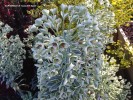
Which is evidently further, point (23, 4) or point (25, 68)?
point (23, 4)

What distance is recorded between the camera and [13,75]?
A: 2578 millimetres

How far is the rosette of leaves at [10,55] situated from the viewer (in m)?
2.43

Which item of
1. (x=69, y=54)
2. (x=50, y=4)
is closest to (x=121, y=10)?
(x=50, y=4)

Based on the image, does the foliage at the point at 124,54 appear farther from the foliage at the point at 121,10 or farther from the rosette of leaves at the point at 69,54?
the rosette of leaves at the point at 69,54

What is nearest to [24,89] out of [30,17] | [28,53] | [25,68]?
[25,68]

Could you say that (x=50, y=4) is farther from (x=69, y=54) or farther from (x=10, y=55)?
(x=69, y=54)

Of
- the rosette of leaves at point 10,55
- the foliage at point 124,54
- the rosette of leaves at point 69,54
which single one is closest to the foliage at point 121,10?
the foliage at point 124,54

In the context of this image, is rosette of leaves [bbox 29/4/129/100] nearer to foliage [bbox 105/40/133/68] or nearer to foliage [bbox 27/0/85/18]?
foliage [bbox 27/0/85/18]

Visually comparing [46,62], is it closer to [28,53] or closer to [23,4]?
[28,53]

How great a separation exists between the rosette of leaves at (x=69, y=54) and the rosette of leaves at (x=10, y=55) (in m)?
0.38

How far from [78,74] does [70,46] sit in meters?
0.27

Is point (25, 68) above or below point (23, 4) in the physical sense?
below

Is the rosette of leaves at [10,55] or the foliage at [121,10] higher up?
the foliage at [121,10]

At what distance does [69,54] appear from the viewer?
6.55 feet
